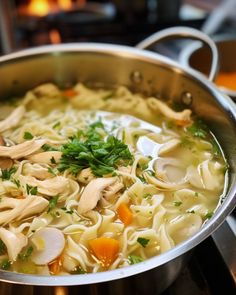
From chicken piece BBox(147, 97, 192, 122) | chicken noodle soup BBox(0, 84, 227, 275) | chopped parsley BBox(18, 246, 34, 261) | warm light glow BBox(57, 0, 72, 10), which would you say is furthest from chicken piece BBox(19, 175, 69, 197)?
warm light glow BBox(57, 0, 72, 10)

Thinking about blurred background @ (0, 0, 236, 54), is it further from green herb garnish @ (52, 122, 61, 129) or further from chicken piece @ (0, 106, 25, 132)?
green herb garnish @ (52, 122, 61, 129)

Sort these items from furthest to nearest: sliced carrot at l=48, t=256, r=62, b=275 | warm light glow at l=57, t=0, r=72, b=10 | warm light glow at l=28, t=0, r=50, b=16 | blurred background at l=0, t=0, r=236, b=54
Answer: warm light glow at l=57, t=0, r=72, b=10 < warm light glow at l=28, t=0, r=50, b=16 < blurred background at l=0, t=0, r=236, b=54 < sliced carrot at l=48, t=256, r=62, b=275

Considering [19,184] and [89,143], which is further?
[89,143]

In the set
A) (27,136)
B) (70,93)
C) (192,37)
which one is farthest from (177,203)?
(70,93)

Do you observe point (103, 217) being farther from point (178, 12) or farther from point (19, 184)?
point (178, 12)

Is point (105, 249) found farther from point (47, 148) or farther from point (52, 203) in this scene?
point (47, 148)

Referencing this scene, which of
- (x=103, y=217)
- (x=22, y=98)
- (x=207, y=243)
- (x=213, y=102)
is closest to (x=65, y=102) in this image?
(x=22, y=98)
